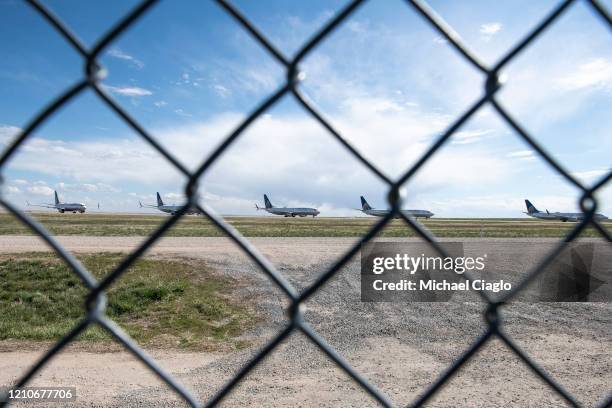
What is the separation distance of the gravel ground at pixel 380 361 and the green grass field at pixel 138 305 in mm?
710

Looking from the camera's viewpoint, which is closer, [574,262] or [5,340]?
[5,340]

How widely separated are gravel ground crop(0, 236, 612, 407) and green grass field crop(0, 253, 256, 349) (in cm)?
71

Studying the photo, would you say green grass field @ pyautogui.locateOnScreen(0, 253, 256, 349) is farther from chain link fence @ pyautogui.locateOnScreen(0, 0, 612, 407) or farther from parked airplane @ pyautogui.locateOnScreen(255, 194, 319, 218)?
parked airplane @ pyautogui.locateOnScreen(255, 194, 319, 218)

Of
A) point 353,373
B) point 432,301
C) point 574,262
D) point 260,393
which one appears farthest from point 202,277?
point 353,373

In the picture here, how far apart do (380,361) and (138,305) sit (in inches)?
252

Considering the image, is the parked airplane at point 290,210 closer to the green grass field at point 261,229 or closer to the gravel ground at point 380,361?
the green grass field at point 261,229

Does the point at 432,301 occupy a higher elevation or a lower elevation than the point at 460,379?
higher

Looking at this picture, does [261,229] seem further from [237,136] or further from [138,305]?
[237,136]

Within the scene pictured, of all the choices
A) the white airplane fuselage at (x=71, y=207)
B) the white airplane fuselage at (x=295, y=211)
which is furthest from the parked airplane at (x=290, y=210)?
the white airplane fuselage at (x=71, y=207)

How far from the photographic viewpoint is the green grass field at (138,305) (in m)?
9.74

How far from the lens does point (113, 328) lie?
3.73ft

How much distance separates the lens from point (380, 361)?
326 inches

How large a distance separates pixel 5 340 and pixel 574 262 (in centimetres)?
1665

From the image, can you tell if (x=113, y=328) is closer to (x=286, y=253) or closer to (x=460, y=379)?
(x=460, y=379)
